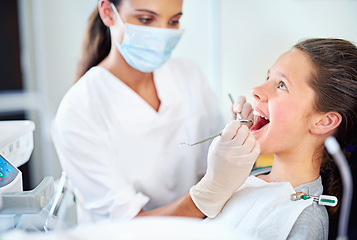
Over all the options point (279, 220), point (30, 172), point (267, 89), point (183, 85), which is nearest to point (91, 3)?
point (30, 172)

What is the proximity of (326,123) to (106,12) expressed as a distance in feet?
3.02

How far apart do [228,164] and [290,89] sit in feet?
1.05

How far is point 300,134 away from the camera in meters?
1.28

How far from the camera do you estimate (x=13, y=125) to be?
142 centimetres

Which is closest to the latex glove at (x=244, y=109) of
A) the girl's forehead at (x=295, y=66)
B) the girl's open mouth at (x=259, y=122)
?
the girl's open mouth at (x=259, y=122)

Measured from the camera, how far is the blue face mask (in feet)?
5.08

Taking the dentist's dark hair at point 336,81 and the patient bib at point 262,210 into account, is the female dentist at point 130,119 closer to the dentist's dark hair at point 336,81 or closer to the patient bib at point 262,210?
the patient bib at point 262,210

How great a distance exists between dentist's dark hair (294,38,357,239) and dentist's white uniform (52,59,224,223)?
2.01 ft

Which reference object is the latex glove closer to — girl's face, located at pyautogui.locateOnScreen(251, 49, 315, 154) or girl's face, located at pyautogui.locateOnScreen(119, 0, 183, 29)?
girl's face, located at pyautogui.locateOnScreen(251, 49, 315, 154)

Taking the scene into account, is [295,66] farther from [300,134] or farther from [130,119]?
[130,119]

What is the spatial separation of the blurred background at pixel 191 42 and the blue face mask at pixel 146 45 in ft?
1.34

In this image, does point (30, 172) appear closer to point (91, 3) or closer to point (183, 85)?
point (91, 3)

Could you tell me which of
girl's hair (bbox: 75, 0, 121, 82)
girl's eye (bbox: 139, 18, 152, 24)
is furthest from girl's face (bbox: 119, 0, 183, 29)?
girl's hair (bbox: 75, 0, 121, 82)

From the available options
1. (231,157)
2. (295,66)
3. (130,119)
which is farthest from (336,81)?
(130,119)
